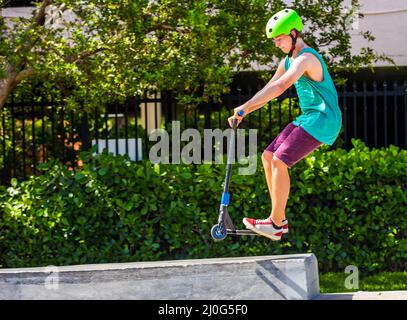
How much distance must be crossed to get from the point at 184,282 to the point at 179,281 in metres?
0.04

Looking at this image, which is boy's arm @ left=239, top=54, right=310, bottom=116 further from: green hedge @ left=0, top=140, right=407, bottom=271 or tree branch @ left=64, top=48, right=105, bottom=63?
tree branch @ left=64, top=48, right=105, bottom=63

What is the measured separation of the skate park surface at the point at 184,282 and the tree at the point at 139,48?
269cm

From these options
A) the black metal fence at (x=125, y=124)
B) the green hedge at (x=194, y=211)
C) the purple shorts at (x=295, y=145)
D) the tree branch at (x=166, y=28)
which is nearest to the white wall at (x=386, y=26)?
the black metal fence at (x=125, y=124)

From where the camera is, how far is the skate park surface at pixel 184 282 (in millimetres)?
5977

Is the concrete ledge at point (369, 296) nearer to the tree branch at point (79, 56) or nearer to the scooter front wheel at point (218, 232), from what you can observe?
the scooter front wheel at point (218, 232)

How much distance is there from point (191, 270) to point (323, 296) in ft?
3.32

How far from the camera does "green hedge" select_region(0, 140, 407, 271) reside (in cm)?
897

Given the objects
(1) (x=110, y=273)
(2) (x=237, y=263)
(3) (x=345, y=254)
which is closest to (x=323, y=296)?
(2) (x=237, y=263)

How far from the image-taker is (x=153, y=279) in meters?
6.18

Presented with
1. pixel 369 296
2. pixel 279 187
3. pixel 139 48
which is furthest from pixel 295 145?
pixel 139 48

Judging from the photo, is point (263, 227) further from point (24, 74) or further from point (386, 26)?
point (386, 26)

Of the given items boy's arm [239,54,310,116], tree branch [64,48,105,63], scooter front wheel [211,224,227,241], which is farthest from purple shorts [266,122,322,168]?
tree branch [64,48,105,63]

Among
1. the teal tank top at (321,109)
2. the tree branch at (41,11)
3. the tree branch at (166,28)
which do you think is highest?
the tree branch at (41,11)

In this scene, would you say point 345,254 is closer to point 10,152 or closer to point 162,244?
point 162,244
